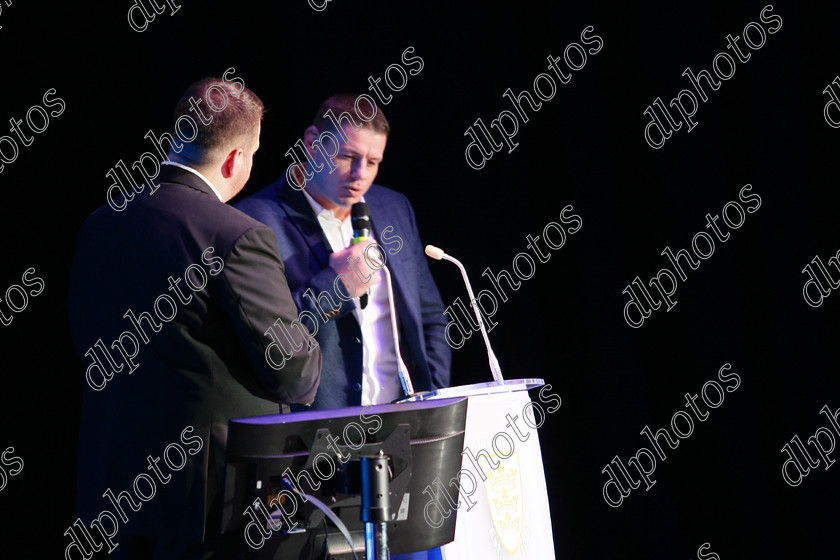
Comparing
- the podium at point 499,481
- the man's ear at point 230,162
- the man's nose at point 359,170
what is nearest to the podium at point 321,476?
the podium at point 499,481

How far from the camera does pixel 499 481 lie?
183 centimetres

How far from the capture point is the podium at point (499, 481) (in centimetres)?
179

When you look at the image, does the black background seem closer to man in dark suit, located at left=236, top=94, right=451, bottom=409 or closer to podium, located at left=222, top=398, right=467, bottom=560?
man in dark suit, located at left=236, top=94, right=451, bottom=409

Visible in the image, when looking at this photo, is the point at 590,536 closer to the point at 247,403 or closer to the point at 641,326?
the point at 641,326

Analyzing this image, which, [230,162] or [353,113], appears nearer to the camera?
[230,162]

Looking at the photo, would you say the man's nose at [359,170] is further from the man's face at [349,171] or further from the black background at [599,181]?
the black background at [599,181]

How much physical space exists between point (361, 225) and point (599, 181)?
1.20 meters

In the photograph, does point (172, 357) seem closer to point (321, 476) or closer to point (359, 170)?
point (321, 476)

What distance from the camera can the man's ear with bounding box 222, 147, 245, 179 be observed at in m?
1.81

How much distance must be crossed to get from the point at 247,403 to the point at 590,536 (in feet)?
6.56

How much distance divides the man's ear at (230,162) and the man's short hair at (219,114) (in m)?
0.02

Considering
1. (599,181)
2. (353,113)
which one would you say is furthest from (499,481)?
(599,181)

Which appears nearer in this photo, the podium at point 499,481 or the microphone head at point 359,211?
the podium at point 499,481

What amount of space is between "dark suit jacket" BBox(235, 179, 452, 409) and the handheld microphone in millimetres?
63
